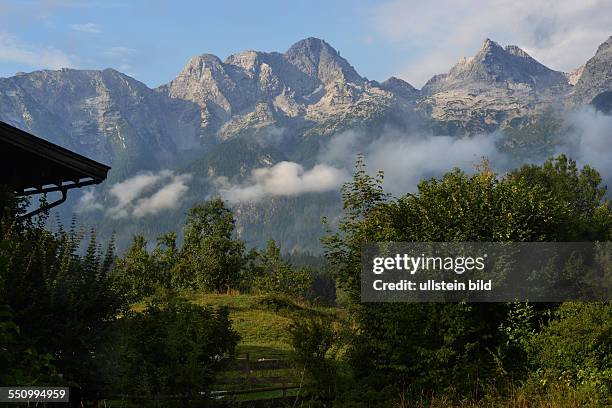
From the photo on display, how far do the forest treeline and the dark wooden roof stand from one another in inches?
62.7

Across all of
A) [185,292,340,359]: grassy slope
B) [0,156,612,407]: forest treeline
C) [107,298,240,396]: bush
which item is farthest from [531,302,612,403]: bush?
[185,292,340,359]: grassy slope

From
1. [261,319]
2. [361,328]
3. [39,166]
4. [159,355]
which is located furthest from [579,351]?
[261,319]

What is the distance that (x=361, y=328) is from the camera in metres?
18.0

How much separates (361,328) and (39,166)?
979 centimetres

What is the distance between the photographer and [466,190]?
20.3m

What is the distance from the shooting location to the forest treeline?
10.8 metres

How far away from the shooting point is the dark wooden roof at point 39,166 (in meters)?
13.8

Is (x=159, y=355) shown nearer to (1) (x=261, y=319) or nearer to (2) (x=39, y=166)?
(2) (x=39, y=166)

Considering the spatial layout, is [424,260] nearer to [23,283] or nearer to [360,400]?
[360,400]

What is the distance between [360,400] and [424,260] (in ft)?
19.6

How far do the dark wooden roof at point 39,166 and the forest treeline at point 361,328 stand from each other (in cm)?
159

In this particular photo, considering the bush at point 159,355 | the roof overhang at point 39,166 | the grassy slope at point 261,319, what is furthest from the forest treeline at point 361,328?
the grassy slope at point 261,319

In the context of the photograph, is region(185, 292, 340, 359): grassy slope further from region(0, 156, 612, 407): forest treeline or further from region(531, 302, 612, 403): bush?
region(531, 302, 612, 403): bush

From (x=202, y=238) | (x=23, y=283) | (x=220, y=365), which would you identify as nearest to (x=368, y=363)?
(x=220, y=365)
